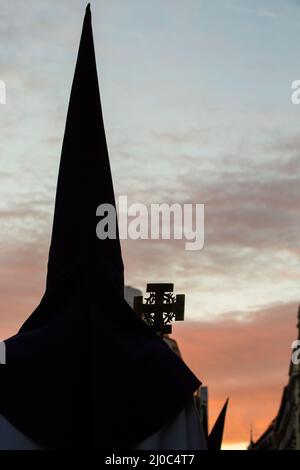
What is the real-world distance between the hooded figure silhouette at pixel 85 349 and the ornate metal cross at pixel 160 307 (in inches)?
424

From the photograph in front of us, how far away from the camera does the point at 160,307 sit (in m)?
17.8

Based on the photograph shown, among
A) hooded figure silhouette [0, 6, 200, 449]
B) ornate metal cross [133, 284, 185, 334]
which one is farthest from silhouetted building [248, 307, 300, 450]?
hooded figure silhouette [0, 6, 200, 449]

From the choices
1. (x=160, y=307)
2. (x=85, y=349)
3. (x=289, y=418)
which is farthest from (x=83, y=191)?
(x=289, y=418)

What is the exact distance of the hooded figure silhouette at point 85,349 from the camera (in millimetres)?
6422

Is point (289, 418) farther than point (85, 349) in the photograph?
Yes

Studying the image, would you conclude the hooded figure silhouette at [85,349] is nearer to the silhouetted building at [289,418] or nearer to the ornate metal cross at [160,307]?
the ornate metal cross at [160,307]

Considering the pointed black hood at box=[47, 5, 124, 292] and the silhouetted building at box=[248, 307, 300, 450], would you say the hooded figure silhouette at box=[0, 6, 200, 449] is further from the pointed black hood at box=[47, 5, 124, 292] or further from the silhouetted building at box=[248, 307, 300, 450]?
the silhouetted building at box=[248, 307, 300, 450]

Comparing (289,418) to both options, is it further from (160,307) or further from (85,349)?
(85,349)

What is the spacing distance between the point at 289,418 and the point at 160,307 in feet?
217

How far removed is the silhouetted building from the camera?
76562mm

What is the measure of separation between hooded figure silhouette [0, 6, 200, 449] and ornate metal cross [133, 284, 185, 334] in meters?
10.8

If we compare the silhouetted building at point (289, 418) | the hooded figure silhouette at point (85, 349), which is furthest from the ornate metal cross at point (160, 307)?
the silhouetted building at point (289, 418)
